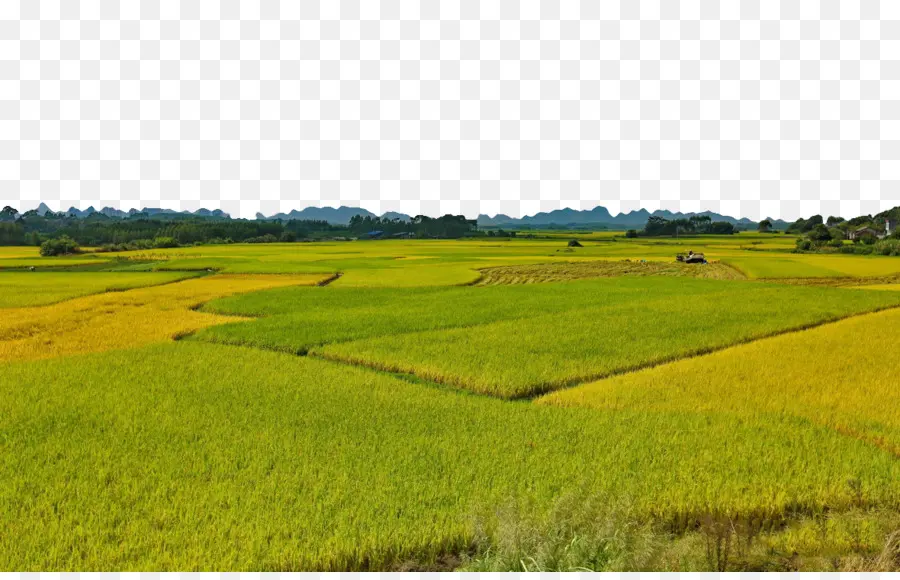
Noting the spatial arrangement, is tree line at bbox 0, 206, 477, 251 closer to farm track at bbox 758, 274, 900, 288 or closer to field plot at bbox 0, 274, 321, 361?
field plot at bbox 0, 274, 321, 361

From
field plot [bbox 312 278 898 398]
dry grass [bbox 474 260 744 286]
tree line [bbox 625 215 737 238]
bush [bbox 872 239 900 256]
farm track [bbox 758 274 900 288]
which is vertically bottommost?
field plot [bbox 312 278 898 398]

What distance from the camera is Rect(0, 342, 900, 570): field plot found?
18.9ft

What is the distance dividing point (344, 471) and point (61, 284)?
3239 cm

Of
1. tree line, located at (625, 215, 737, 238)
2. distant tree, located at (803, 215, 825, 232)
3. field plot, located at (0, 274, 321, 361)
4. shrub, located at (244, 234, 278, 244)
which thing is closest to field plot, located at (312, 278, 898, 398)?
field plot, located at (0, 274, 321, 361)

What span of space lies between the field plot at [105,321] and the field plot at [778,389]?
44.2ft

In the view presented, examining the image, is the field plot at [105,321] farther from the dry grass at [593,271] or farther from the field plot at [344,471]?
the dry grass at [593,271]

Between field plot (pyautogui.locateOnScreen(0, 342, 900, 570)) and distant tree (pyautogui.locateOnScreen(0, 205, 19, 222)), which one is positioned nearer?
field plot (pyautogui.locateOnScreen(0, 342, 900, 570))

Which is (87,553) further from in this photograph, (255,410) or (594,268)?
(594,268)

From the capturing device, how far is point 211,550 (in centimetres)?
554

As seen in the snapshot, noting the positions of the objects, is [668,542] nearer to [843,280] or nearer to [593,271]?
[843,280]

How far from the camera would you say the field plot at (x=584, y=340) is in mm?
12779

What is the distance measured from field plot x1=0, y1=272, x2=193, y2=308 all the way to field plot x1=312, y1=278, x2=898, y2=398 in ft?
61.3

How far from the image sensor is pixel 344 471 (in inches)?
289

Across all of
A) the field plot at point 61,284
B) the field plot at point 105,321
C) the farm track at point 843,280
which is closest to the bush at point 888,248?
the farm track at point 843,280
